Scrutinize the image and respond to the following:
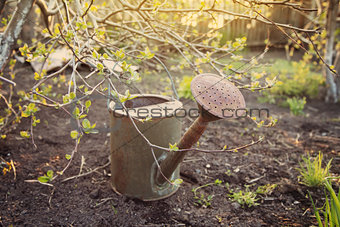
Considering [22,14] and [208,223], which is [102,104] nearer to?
[22,14]

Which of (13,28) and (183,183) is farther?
(183,183)

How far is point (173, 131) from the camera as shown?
80.0 inches

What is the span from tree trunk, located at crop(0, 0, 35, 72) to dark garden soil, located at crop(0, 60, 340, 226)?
0.98m

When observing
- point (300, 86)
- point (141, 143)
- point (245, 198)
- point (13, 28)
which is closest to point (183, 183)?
point (245, 198)

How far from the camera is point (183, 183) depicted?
7.71 ft

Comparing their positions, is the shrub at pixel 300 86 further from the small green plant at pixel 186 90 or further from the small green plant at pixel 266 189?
the small green plant at pixel 266 189

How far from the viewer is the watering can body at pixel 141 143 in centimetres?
191

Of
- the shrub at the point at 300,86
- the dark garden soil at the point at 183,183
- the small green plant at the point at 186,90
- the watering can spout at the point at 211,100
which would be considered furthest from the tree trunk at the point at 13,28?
the shrub at the point at 300,86

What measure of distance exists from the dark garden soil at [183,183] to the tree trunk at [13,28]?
0.98m

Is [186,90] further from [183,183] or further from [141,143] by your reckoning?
[141,143]

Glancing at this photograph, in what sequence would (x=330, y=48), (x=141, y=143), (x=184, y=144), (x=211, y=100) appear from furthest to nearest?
1. (x=330, y=48)
2. (x=141, y=143)
3. (x=184, y=144)
4. (x=211, y=100)

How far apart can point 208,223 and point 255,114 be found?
7.90ft

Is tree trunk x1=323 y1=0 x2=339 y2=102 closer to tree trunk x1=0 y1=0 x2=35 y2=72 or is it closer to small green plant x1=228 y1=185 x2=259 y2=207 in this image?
small green plant x1=228 y1=185 x2=259 y2=207

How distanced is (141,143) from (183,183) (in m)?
0.64
